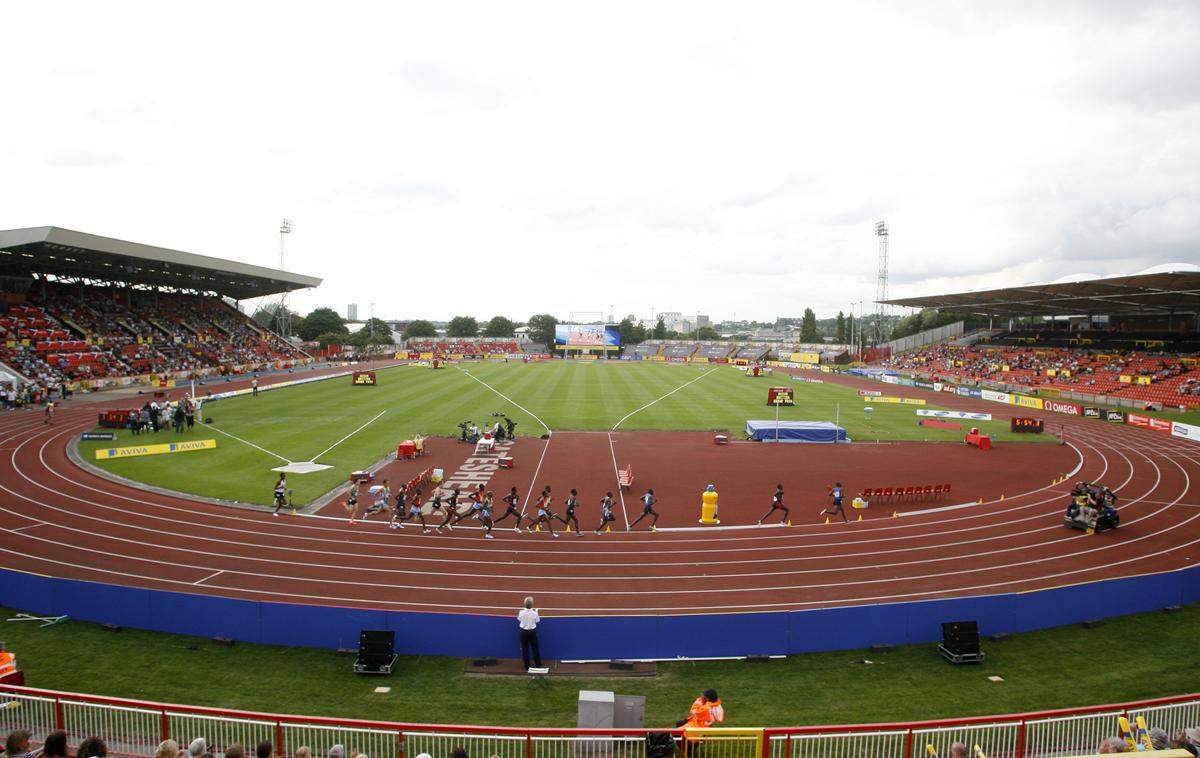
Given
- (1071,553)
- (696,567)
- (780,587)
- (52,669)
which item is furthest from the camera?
(1071,553)

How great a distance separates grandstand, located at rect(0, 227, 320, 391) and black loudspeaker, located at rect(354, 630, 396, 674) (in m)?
48.9

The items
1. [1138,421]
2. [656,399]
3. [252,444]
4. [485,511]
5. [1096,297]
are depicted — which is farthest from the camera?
[1096,297]

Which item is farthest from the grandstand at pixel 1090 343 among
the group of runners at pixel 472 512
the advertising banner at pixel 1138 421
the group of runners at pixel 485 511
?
the group of runners at pixel 472 512

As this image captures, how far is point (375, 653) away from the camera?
11.9 m

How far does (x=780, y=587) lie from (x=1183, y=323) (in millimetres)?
78485

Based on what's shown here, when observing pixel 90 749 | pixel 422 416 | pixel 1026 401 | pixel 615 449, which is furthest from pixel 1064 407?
pixel 90 749

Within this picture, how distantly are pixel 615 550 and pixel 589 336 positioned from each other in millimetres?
110816

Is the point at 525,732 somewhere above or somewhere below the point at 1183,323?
below

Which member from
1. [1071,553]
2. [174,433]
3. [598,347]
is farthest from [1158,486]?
[598,347]

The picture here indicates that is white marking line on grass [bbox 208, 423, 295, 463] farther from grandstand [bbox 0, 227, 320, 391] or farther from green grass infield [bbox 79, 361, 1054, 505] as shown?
grandstand [bbox 0, 227, 320, 391]

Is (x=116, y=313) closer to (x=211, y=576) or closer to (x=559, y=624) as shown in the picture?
(x=211, y=576)

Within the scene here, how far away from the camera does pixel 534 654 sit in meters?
12.1

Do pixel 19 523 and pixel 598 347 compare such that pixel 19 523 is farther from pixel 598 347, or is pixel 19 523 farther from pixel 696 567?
pixel 598 347

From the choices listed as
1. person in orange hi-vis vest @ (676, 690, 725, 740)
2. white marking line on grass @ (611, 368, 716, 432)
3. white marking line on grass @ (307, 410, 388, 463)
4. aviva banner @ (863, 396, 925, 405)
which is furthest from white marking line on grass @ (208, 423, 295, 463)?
aviva banner @ (863, 396, 925, 405)
